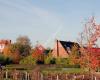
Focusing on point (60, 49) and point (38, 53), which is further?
point (60, 49)

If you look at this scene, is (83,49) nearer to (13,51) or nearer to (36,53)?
(36,53)

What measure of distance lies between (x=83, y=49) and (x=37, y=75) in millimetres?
6172

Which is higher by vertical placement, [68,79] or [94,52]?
[94,52]

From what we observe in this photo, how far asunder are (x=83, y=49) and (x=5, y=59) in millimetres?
36868

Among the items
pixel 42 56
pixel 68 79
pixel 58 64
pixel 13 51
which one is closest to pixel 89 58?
pixel 68 79

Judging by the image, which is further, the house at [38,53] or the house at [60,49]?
the house at [60,49]

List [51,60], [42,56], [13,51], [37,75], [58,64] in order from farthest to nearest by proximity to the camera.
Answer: [13,51], [42,56], [51,60], [58,64], [37,75]

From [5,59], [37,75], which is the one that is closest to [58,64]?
[5,59]

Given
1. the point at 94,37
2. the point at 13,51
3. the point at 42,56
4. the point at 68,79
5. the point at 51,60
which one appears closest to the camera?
the point at 94,37

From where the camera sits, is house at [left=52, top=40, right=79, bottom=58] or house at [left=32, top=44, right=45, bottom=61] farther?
house at [left=52, top=40, right=79, bottom=58]

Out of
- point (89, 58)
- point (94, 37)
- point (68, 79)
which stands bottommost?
point (68, 79)

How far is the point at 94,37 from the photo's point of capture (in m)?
A: 25.0

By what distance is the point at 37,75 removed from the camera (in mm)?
21609

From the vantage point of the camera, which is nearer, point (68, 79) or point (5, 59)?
point (68, 79)
